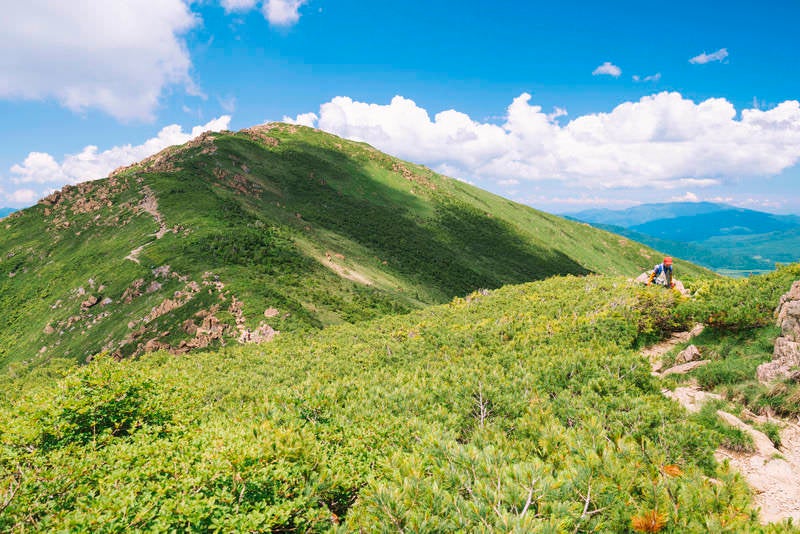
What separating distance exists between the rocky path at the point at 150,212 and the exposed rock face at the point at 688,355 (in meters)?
49.2

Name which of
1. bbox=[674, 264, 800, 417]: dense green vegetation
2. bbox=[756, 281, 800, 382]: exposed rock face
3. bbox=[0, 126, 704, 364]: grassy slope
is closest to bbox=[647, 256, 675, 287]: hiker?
bbox=[674, 264, 800, 417]: dense green vegetation

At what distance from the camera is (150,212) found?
174 ft

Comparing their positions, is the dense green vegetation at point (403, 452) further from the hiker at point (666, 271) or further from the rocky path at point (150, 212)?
the rocky path at point (150, 212)

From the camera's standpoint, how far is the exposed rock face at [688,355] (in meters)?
13.0

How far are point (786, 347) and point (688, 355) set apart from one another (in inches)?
111

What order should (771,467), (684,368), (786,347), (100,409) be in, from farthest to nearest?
(684,368) → (100,409) → (786,347) → (771,467)

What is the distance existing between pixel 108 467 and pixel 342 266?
44547 mm

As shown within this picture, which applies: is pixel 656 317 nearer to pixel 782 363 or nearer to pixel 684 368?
pixel 684 368

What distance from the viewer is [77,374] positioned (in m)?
11.4

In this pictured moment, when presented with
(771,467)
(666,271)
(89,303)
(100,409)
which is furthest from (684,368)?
(89,303)

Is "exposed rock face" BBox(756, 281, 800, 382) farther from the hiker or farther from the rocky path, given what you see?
the rocky path

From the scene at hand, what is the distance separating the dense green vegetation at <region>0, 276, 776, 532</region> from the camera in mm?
5625

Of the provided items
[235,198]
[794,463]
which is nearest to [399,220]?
[235,198]

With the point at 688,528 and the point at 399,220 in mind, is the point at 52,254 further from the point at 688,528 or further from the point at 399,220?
the point at 688,528
